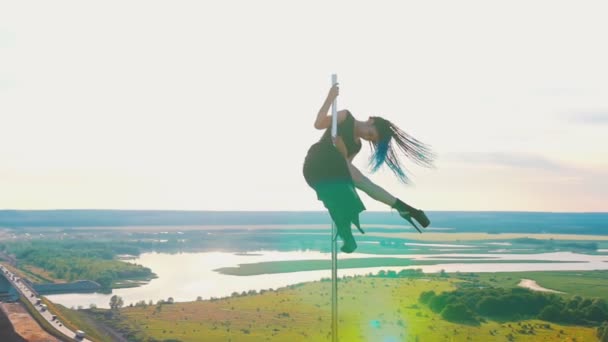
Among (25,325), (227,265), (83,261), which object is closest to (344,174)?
(25,325)

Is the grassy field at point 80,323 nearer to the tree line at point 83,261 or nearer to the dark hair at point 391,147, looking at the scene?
the tree line at point 83,261

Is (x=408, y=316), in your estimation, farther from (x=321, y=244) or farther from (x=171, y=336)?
(x=321, y=244)

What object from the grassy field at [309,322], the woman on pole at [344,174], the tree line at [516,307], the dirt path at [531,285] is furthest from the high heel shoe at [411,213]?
the dirt path at [531,285]

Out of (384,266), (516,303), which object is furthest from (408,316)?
(384,266)

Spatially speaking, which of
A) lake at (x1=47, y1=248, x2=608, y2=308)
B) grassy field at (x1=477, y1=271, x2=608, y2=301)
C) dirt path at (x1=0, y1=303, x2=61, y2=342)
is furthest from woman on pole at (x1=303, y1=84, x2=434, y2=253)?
grassy field at (x1=477, y1=271, x2=608, y2=301)

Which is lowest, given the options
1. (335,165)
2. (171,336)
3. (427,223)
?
(171,336)

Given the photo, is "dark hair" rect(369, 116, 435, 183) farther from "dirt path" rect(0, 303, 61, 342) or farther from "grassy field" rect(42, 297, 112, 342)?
"grassy field" rect(42, 297, 112, 342)
